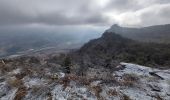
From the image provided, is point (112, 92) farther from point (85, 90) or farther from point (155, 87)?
point (155, 87)

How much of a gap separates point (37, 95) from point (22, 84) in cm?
553

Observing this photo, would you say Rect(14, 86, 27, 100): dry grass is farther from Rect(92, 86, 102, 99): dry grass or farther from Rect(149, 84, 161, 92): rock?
Rect(149, 84, 161, 92): rock

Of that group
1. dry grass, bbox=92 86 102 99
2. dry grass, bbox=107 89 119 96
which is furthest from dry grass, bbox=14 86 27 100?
dry grass, bbox=107 89 119 96

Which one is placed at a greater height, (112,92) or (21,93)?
(112,92)

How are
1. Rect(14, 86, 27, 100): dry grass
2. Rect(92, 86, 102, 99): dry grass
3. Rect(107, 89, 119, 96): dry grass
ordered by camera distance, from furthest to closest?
Rect(14, 86, 27, 100): dry grass, Rect(107, 89, 119, 96): dry grass, Rect(92, 86, 102, 99): dry grass

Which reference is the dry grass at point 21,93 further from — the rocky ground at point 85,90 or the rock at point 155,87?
the rock at point 155,87

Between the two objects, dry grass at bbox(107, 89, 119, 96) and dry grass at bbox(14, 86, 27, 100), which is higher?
dry grass at bbox(107, 89, 119, 96)

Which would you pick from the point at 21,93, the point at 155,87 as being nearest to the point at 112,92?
the point at 155,87

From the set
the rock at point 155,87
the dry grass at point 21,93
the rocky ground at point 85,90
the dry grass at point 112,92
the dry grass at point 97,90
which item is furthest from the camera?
the rock at point 155,87

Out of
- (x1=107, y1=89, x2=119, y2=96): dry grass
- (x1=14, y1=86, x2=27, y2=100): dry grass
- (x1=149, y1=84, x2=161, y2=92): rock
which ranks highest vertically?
(x1=107, y1=89, x2=119, y2=96): dry grass

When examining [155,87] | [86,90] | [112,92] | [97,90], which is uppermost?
[86,90]

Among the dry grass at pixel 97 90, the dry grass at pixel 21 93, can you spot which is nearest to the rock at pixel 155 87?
the dry grass at pixel 97 90

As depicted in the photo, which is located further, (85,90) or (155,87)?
(155,87)

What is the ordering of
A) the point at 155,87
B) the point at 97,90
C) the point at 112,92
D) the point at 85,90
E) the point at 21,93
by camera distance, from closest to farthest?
the point at 112,92, the point at 85,90, the point at 97,90, the point at 21,93, the point at 155,87
